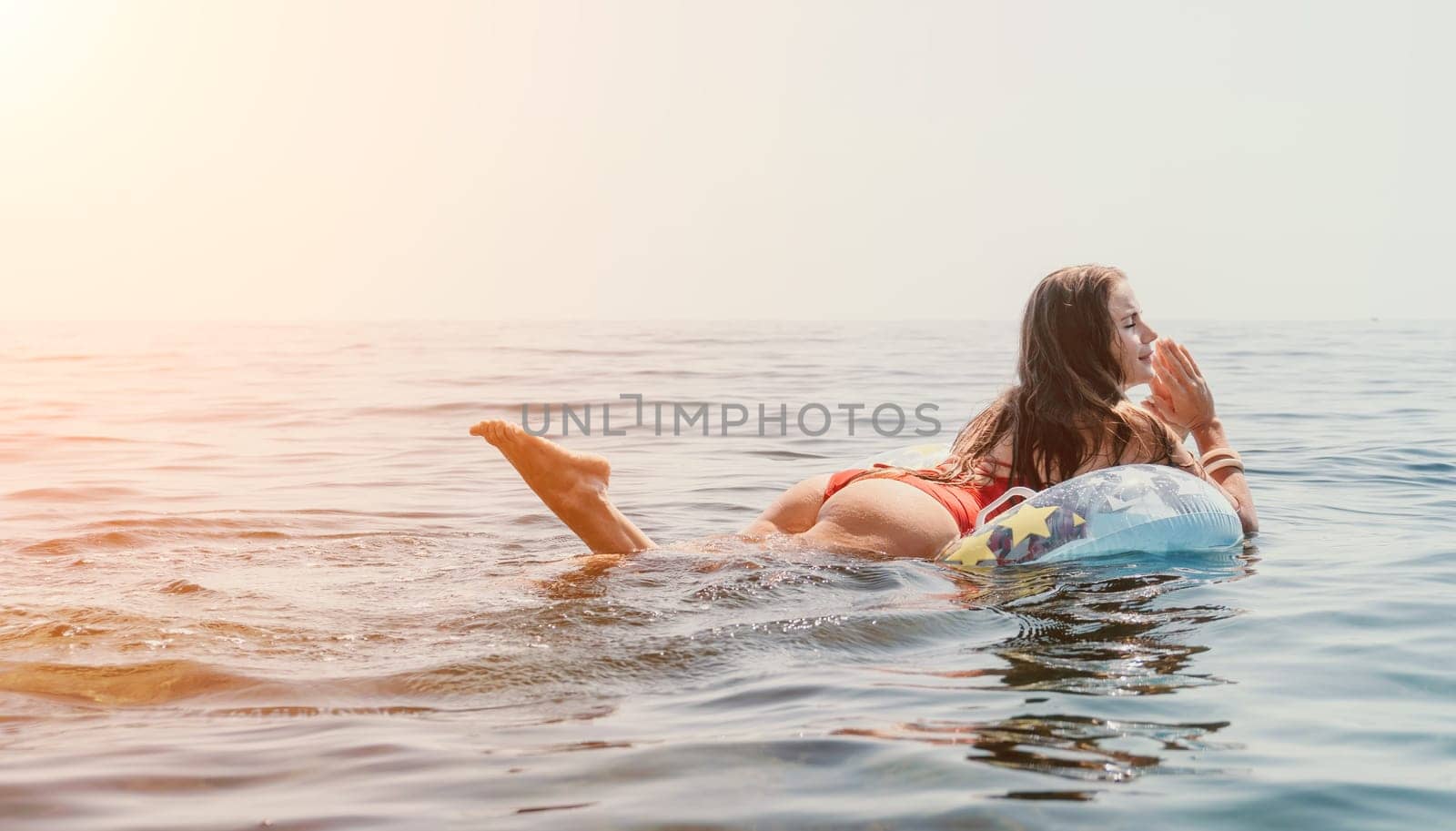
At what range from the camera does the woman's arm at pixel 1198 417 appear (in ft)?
20.1

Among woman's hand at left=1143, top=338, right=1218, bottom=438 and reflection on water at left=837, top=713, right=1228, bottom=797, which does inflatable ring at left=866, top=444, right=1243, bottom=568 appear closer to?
woman's hand at left=1143, top=338, right=1218, bottom=438

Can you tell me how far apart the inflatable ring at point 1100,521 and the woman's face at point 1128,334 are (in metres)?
0.44

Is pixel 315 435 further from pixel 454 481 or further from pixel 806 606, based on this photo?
pixel 806 606

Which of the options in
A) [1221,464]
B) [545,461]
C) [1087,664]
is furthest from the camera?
[1221,464]

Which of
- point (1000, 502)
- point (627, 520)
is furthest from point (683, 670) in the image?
point (1000, 502)

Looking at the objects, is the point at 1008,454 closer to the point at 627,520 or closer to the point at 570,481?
the point at 627,520

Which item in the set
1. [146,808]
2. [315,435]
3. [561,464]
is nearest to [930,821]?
[146,808]

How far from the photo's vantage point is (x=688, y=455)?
10.9 meters

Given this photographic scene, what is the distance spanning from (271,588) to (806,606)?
2.25 meters

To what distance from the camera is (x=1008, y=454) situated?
231 inches

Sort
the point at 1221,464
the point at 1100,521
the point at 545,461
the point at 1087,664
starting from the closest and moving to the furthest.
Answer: the point at 1087,664 → the point at 545,461 → the point at 1100,521 → the point at 1221,464

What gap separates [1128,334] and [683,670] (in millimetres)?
2824

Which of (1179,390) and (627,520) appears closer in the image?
(627,520)

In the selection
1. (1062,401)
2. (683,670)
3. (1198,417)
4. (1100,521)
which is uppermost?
(1062,401)
